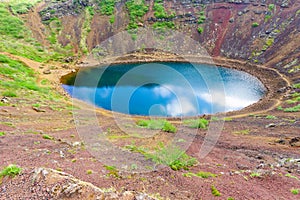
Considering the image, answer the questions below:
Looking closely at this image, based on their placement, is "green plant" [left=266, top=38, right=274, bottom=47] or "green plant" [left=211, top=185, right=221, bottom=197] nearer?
"green plant" [left=211, top=185, right=221, bottom=197]

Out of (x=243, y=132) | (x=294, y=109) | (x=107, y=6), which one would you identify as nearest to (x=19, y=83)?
(x=243, y=132)

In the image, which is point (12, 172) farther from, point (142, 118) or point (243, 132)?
point (142, 118)

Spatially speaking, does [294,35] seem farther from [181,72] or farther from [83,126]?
[83,126]

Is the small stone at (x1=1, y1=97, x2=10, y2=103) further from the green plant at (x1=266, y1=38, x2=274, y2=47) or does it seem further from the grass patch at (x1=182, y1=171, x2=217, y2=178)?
the green plant at (x1=266, y1=38, x2=274, y2=47)

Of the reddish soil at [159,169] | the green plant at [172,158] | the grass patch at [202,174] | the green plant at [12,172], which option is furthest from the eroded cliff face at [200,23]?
the green plant at [12,172]

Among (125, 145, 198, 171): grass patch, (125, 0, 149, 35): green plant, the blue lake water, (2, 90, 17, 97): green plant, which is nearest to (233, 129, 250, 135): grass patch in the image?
the blue lake water
